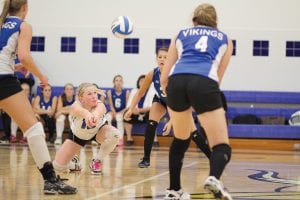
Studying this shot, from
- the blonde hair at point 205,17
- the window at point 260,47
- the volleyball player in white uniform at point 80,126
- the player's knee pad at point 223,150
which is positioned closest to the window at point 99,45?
the window at point 260,47

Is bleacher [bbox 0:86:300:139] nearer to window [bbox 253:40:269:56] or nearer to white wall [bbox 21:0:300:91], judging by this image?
white wall [bbox 21:0:300:91]

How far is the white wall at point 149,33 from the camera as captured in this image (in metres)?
16.8

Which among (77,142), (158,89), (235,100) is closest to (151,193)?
(77,142)

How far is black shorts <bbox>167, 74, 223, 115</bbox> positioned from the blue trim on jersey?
162cm

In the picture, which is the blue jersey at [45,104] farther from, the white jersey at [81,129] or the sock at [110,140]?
the white jersey at [81,129]

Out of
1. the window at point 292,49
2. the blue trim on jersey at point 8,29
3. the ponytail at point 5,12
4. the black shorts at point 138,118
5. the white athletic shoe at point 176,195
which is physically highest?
the window at point 292,49

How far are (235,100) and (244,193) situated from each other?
10.2 meters

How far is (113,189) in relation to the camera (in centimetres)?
641

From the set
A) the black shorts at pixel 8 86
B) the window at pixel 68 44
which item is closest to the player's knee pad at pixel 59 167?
the black shorts at pixel 8 86

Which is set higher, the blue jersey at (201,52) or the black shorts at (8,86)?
the blue jersey at (201,52)

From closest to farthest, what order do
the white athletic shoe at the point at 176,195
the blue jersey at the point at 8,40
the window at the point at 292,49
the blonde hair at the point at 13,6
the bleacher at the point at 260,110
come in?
the white athletic shoe at the point at 176,195 → the blue jersey at the point at 8,40 → the blonde hair at the point at 13,6 → the bleacher at the point at 260,110 → the window at the point at 292,49

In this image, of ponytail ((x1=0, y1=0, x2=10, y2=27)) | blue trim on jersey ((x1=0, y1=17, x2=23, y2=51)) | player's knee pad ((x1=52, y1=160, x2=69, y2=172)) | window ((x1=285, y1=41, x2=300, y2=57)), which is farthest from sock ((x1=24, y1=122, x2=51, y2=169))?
window ((x1=285, y1=41, x2=300, y2=57))

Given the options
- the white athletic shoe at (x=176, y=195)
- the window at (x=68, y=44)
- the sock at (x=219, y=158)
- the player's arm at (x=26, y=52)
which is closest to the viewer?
the sock at (x=219, y=158)

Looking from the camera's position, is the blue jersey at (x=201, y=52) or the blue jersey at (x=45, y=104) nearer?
the blue jersey at (x=201, y=52)
